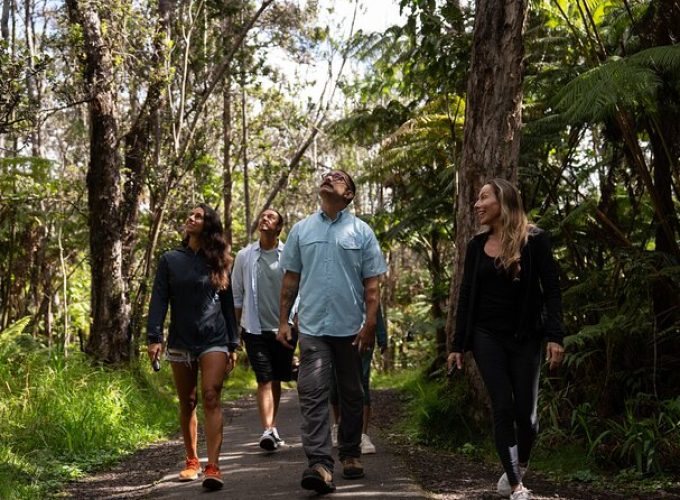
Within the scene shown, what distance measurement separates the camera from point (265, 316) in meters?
7.59

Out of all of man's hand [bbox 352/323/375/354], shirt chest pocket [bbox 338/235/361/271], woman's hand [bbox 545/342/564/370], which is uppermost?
shirt chest pocket [bbox 338/235/361/271]

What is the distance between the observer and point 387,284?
96.1 ft

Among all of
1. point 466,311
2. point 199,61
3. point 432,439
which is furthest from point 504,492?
point 199,61

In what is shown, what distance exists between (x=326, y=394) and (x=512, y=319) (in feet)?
4.61

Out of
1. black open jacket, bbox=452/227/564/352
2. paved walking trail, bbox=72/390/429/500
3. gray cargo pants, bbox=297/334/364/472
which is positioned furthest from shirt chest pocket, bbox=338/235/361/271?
paved walking trail, bbox=72/390/429/500

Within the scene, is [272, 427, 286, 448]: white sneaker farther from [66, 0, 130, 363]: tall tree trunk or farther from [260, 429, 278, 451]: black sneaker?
[66, 0, 130, 363]: tall tree trunk

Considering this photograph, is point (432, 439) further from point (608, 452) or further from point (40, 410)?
point (40, 410)

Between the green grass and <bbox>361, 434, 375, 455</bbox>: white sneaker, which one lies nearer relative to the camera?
the green grass

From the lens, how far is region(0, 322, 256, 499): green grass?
6.93 m

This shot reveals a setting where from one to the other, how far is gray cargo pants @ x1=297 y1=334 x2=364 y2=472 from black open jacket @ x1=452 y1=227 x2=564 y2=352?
88 centimetres

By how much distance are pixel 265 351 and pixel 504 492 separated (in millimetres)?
2924

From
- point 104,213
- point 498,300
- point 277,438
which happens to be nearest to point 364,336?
point 498,300

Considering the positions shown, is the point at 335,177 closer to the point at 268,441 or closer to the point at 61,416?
the point at 268,441

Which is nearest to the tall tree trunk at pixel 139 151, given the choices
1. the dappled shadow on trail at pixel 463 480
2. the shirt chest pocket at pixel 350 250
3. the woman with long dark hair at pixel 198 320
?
the dappled shadow on trail at pixel 463 480
